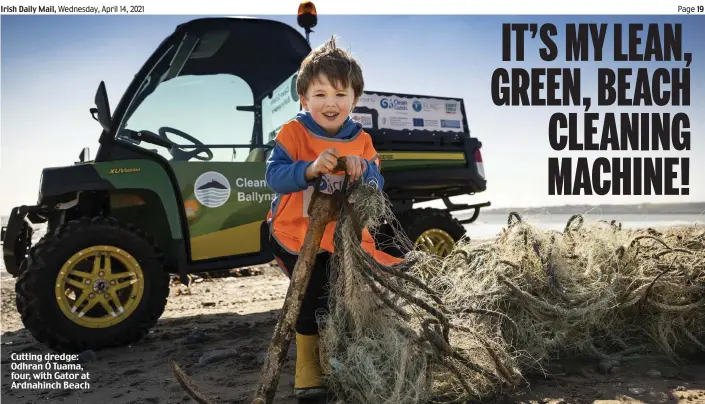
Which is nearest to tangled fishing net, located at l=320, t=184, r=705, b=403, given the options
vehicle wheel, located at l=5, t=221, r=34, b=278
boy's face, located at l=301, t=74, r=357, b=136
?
boy's face, located at l=301, t=74, r=357, b=136

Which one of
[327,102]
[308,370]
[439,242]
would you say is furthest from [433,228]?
[327,102]

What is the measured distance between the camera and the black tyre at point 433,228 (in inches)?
209

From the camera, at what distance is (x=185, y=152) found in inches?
168

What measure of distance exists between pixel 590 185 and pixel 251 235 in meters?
4.01

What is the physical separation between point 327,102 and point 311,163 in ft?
0.96

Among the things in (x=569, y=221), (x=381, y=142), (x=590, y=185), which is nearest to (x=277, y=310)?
(x=381, y=142)

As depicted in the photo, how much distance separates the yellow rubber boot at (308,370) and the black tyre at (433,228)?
291 cm

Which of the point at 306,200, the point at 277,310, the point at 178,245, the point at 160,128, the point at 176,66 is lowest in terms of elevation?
the point at 277,310

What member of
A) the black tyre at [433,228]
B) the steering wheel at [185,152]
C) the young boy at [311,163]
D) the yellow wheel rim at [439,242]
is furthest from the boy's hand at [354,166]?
the yellow wheel rim at [439,242]

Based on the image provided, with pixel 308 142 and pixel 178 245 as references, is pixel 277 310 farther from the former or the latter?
pixel 308 142

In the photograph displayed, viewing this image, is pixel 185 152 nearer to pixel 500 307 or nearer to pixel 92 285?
pixel 92 285

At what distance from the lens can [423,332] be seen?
2201 millimetres

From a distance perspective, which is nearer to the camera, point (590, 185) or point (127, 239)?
point (127, 239)

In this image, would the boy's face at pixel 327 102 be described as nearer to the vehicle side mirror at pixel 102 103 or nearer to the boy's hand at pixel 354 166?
the boy's hand at pixel 354 166
